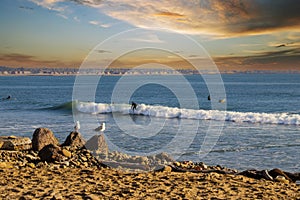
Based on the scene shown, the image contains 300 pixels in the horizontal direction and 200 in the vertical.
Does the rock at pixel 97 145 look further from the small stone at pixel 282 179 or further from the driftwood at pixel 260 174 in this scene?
the small stone at pixel 282 179

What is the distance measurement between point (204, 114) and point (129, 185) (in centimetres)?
2473

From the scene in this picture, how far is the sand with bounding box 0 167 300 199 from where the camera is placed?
6180 millimetres

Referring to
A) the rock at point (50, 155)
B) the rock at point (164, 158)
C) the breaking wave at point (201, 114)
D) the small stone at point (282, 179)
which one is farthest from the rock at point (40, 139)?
the breaking wave at point (201, 114)

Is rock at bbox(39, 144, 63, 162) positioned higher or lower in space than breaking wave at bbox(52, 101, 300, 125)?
higher

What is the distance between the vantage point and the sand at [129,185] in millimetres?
6180

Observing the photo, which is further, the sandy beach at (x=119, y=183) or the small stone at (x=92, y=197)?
the sandy beach at (x=119, y=183)

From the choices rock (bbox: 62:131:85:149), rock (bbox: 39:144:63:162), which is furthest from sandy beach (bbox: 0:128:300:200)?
rock (bbox: 62:131:85:149)

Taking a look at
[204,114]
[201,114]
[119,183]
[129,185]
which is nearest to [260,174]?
[129,185]

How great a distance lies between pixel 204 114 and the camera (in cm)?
3114

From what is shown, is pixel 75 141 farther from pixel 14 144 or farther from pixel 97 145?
pixel 14 144

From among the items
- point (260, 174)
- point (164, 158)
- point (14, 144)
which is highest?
point (260, 174)

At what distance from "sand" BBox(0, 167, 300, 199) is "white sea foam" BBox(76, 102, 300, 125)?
20417 millimetres

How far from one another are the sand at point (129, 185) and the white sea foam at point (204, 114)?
2042 centimetres

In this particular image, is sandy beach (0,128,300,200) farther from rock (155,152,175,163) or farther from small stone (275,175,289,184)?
rock (155,152,175,163)
